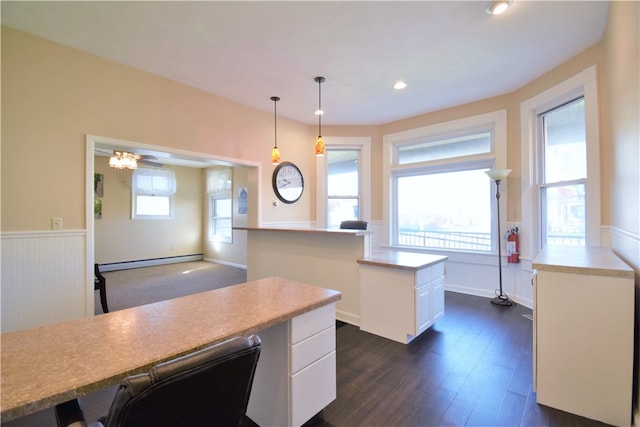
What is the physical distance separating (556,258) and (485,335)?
1247mm

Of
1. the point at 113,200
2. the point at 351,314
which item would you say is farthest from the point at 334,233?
the point at 113,200

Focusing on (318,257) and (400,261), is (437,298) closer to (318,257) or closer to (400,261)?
(400,261)

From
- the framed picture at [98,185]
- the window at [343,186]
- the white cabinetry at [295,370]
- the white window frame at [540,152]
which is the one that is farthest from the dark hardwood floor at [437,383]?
the framed picture at [98,185]

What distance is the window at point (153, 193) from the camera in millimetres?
6882

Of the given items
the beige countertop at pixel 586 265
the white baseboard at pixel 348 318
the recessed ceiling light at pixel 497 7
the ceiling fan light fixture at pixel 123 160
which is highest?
the recessed ceiling light at pixel 497 7

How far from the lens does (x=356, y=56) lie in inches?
119

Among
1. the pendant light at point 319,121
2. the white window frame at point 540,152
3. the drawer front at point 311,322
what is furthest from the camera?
the pendant light at point 319,121

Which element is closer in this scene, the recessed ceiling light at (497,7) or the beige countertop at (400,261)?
the recessed ceiling light at (497,7)

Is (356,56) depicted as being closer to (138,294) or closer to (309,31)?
(309,31)

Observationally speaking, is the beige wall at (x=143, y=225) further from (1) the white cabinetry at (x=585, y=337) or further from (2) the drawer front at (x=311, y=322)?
(1) the white cabinetry at (x=585, y=337)

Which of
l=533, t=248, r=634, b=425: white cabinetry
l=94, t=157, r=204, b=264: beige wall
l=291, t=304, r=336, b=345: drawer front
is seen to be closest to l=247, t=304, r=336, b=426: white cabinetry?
l=291, t=304, r=336, b=345: drawer front

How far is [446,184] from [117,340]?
4.73 metres

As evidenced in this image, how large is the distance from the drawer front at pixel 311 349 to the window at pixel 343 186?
12.5ft

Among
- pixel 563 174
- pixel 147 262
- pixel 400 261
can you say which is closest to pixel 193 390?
pixel 400 261
